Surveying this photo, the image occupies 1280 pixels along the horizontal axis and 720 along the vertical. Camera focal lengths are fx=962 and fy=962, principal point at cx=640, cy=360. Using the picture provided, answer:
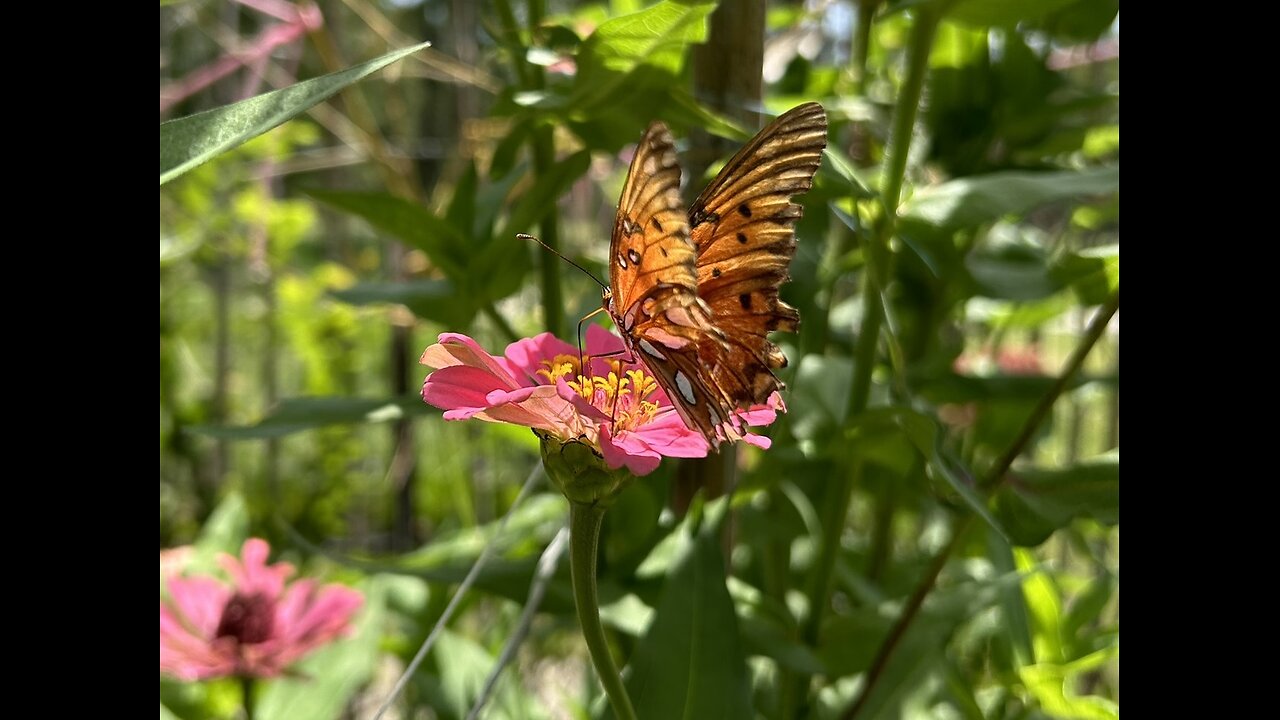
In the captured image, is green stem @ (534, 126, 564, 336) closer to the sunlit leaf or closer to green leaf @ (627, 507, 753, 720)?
green leaf @ (627, 507, 753, 720)

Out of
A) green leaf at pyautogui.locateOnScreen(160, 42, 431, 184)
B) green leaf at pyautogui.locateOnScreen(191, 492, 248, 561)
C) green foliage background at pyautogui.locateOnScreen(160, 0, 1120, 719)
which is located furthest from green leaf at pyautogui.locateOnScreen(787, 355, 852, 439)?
green leaf at pyautogui.locateOnScreen(191, 492, 248, 561)

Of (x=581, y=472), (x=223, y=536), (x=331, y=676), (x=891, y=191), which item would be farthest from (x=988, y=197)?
(x=223, y=536)

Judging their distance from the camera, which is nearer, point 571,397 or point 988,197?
point 571,397

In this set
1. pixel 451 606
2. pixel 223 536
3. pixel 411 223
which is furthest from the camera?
pixel 223 536

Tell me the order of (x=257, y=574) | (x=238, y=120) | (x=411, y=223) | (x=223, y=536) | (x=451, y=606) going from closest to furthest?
1. (x=238, y=120)
2. (x=451, y=606)
3. (x=411, y=223)
4. (x=257, y=574)
5. (x=223, y=536)

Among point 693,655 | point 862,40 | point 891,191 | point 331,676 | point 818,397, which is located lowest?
point 331,676

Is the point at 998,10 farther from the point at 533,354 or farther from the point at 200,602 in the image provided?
the point at 200,602

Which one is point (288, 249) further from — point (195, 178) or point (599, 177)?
point (599, 177)

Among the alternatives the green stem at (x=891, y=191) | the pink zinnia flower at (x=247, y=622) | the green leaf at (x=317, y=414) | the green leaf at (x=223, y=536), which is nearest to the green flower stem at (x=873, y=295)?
the green stem at (x=891, y=191)
